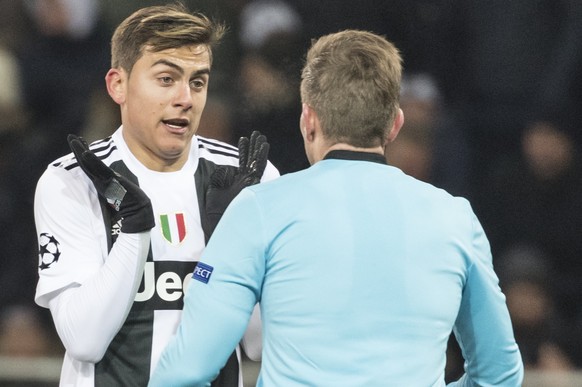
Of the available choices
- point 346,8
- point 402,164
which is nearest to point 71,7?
point 346,8

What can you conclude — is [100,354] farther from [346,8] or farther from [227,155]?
[346,8]

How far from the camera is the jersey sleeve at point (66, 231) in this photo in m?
2.28

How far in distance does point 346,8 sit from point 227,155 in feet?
9.17

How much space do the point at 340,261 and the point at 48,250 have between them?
0.73 m

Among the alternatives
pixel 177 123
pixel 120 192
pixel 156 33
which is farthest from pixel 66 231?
pixel 156 33

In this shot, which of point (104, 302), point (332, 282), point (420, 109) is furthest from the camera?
point (420, 109)

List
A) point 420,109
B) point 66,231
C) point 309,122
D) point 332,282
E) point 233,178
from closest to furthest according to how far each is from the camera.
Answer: point 332,282, point 309,122, point 66,231, point 233,178, point 420,109

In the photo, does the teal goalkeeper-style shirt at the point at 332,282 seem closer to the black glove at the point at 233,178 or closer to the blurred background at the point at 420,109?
the black glove at the point at 233,178

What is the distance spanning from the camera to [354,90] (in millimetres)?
1982

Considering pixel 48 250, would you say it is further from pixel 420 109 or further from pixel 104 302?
pixel 420 109

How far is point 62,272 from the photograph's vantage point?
2273mm

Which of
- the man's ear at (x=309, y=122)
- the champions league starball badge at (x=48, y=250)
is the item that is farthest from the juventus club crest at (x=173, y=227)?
the man's ear at (x=309, y=122)

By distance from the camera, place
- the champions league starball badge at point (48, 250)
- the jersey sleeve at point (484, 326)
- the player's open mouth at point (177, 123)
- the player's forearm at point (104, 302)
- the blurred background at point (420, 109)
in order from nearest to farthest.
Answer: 1. the jersey sleeve at point (484, 326)
2. the player's forearm at point (104, 302)
3. the champions league starball badge at point (48, 250)
4. the player's open mouth at point (177, 123)
5. the blurred background at point (420, 109)

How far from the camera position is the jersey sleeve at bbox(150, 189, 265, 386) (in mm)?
1938
